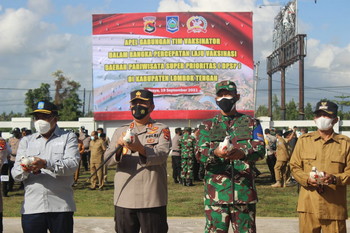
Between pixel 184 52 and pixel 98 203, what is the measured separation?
22350mm

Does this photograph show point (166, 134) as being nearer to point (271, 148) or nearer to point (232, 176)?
point (232, 176)

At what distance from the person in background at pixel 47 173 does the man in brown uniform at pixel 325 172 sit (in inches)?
86.5

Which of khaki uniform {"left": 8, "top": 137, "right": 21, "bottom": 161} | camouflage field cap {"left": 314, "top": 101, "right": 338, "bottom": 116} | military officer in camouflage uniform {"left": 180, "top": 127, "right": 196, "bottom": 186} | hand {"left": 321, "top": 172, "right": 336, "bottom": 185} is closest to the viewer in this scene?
hand {"left": 321, "top": 172, "right": 336, "bottom": 185}

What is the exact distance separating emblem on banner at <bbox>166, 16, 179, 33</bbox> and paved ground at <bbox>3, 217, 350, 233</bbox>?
83.4ft

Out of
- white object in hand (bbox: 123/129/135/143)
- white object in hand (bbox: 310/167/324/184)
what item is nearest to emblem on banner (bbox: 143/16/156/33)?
white object in hand (bbox: 310/167/324/184)

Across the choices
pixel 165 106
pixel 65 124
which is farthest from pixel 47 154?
pixel 65 124

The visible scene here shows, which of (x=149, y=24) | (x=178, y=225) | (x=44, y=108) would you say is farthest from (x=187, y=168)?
(x=149, y=24)

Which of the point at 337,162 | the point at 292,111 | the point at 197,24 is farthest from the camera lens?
the point at 292,111

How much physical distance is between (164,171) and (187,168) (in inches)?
401

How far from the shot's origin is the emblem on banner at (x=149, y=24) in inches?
1283

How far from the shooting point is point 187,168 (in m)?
14.7

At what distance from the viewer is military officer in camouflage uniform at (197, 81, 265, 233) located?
441 cm

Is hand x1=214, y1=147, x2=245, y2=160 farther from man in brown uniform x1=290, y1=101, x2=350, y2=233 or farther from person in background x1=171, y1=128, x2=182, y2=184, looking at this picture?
person in background x1=171, y1=128, x2=182, y2=184

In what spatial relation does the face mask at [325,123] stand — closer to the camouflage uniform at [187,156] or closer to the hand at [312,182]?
the hand at [312,182]
